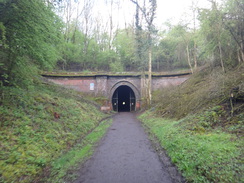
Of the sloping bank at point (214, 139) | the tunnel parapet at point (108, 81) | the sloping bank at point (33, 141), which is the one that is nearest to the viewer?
the sloping bank at point (214, 139)

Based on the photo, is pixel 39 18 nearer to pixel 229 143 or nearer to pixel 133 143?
pixel 133 143

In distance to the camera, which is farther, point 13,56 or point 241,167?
point 13,56

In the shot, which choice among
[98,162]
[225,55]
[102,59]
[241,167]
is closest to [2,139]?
[98,162]

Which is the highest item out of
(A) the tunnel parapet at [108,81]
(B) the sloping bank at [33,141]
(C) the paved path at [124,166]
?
(A) the tunnel parapet at [108,81]

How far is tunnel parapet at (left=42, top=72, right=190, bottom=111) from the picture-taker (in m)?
19.3

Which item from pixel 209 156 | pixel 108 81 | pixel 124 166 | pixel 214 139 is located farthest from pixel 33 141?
pixel 108 81

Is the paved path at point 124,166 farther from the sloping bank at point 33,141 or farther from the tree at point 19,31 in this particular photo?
the tree at point 19,31

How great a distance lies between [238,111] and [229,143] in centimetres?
223

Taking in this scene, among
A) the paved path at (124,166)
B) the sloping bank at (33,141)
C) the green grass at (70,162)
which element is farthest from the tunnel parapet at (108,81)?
the paved path at (124,166)

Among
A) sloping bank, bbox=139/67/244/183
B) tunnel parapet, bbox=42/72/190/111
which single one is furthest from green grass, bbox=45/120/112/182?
tunnel parapet, bbox=42/72/190/111

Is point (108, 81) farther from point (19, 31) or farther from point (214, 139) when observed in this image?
point (214, 139)

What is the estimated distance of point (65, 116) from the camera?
332 inches

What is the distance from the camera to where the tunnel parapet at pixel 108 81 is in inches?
759

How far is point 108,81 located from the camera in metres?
20.3
